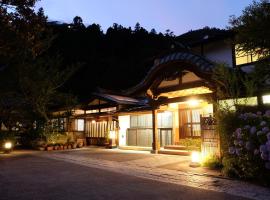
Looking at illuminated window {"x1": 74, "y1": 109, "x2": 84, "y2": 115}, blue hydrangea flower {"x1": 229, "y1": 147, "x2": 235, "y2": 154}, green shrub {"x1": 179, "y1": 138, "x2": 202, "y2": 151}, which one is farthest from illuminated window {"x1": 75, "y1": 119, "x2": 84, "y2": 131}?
blue hydrangea flower {"x1": 229, "y1": 147, "x2": 235, "y2": 154}

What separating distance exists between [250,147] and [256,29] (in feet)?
16.2

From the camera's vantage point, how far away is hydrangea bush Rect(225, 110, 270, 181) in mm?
8102

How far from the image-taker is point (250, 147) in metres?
8.40

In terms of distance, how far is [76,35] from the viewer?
43.5 meters

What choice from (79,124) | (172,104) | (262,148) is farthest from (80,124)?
(262,148)

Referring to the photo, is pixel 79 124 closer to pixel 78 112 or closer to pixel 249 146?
pixel 78 112

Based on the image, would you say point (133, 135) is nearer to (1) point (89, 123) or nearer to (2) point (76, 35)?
(1) point (89, 123)

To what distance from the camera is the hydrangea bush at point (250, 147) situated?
26.6 feet

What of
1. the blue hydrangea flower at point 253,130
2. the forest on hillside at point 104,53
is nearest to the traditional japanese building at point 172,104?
the blue hydrangea flower at point 253,130

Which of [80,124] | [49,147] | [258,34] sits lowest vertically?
[49,147]

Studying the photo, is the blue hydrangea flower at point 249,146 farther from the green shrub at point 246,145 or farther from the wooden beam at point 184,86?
the wooden beam at point 184,86

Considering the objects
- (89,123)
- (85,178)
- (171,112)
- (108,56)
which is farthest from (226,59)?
(108,56)

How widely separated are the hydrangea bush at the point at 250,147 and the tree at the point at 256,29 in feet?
10.7

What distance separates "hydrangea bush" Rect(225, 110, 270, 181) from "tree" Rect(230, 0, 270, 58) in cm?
326
